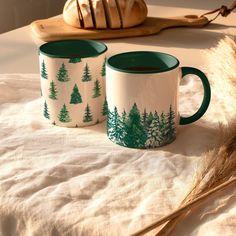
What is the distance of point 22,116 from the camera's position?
74 centimetres

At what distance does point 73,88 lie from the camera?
2.26ft

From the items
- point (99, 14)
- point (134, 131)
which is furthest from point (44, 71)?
point (99, 14)

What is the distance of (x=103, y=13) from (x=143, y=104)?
1.65 ft

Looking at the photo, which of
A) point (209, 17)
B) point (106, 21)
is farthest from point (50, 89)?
point (209, 17)

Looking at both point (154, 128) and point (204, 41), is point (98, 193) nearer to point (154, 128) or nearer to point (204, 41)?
point (154, 128)

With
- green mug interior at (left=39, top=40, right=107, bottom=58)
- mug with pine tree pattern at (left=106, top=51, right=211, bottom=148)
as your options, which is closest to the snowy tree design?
mug with pine tree pattern at (left=106, top=51, right=211, bottom=148)

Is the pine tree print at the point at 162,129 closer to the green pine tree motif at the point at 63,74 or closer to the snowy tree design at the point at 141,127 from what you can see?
the snowy tree design at the point at 141,127

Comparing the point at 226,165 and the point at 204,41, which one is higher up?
the point at 226,165

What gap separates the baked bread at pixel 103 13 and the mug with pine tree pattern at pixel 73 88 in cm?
38

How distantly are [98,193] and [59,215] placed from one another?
2.0 inches

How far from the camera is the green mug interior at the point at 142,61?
0.68 m

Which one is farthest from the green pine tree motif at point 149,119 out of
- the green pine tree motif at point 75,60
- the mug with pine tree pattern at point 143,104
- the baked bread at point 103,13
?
the baked bread at point 103,13

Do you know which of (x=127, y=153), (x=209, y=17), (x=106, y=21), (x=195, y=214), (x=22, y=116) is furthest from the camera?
(x=209, y=17)

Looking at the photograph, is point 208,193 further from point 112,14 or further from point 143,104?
point 112,14
